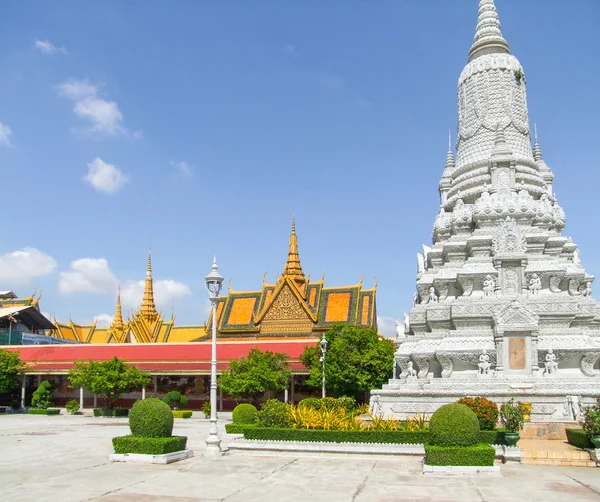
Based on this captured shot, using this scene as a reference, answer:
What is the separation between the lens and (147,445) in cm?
1487

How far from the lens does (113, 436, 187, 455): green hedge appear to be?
14.8 m

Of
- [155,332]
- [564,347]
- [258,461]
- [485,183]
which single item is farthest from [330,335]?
[155,332]

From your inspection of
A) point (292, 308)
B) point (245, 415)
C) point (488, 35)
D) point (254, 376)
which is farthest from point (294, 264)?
point (245, 415)

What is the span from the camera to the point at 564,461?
14.8m

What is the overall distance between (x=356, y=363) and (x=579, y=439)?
55.3 ft

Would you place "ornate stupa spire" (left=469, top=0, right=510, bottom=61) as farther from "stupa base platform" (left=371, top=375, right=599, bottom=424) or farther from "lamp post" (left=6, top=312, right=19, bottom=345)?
"lamp post" (left=6, top=312, right=19, bottom=345)

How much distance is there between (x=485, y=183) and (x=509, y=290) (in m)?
5.86

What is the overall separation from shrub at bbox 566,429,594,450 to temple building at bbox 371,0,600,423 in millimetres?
2838

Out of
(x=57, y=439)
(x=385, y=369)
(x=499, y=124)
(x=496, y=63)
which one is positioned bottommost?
(x=57, y=439)

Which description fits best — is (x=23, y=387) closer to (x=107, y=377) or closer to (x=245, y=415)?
(x=107, y=377)

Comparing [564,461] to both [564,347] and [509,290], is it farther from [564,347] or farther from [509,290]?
[509,290]

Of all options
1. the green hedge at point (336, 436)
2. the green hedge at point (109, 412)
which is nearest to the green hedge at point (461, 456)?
the green hedge at point (336, 436)

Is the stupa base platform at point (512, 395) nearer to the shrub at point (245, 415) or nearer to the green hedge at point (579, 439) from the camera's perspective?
the green hedge at point (579, 439)

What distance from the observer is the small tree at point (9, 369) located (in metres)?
39.8
